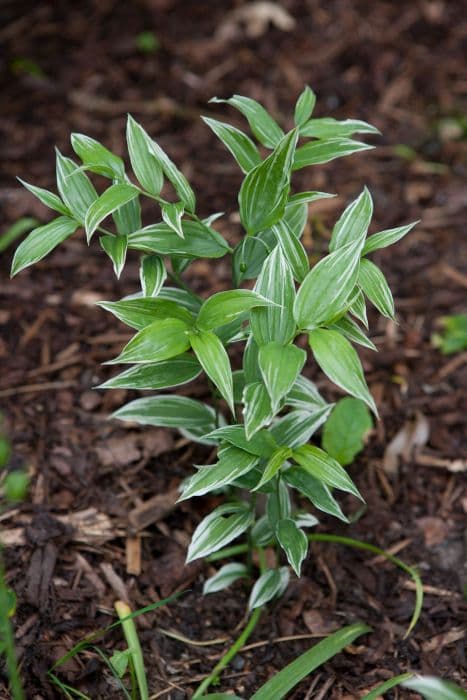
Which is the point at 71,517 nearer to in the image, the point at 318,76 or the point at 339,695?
the point at 339,695

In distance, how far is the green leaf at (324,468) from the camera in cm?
170

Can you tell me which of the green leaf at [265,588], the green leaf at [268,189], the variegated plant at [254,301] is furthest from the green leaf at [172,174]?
the green leaf at [265,588]

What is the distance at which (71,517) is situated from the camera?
2.36 meters

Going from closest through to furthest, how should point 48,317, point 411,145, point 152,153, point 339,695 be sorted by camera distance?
point 152,153 → point 339,695 → point 48,317 → point 411,145

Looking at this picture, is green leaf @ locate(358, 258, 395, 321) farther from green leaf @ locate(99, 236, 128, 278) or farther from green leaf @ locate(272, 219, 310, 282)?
green leaf @ locate(99, 236, 128, 278)

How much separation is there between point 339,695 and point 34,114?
2845mm

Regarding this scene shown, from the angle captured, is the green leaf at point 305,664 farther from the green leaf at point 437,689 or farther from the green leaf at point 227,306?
the green leaf at point 227,306

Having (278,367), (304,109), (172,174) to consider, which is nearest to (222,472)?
(278,367)

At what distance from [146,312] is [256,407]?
0.33 meters

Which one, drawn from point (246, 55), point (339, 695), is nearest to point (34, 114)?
point (246, 55)

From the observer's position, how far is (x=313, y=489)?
6.06 ft

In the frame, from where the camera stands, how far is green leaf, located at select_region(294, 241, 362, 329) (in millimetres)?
1629

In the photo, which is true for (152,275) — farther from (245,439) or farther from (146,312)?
(245,439)

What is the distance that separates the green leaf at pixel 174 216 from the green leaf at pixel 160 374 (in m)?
0.32
